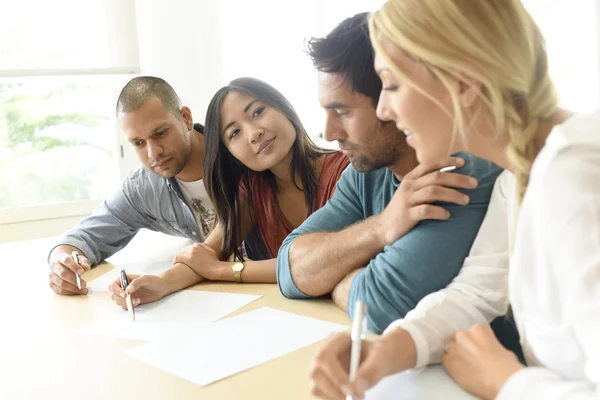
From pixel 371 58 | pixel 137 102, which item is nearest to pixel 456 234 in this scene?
pixel 371 58

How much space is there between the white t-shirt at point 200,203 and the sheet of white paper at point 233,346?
888 millimetres

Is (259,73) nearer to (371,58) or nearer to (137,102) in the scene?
(137,102)

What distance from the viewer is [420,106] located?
89 cm

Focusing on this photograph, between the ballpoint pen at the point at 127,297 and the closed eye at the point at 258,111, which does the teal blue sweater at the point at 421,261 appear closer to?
the ballpoint pen at the point at 127,297

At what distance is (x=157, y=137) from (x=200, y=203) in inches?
10.9

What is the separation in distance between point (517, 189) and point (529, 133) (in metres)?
0.07

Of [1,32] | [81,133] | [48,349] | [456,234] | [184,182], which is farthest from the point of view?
[81,133]

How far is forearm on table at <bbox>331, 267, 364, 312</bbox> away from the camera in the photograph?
48.8 inches

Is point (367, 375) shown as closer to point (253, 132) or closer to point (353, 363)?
point (353, 363)

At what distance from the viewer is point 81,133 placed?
11.1 feet

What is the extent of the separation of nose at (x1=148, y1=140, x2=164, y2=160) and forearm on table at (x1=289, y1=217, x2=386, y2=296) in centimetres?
80

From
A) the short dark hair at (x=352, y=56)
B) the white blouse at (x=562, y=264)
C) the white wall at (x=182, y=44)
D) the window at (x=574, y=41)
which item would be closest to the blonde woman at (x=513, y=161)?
the white blouse at (x=562, y=264)

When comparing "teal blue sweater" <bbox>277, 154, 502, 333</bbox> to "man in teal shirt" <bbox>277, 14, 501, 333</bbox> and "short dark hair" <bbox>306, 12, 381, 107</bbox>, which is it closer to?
"man in teal shirt" <bbox>277, 14, 501, 333</bbox>

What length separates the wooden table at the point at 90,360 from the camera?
3.16 ft
